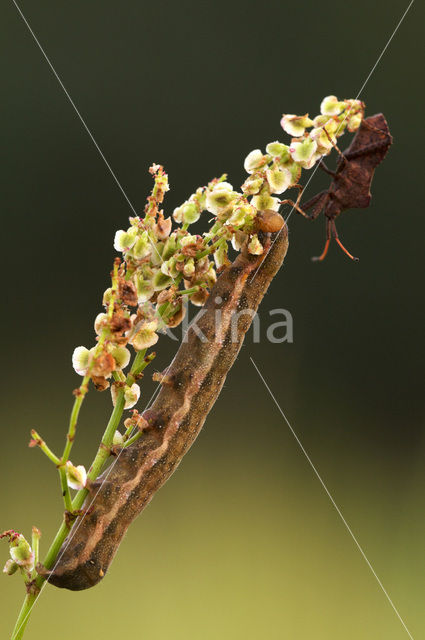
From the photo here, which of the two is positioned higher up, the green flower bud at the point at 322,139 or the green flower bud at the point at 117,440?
the green flower bud at the point at 322,139

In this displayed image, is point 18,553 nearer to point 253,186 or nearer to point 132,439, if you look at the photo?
point 132,439

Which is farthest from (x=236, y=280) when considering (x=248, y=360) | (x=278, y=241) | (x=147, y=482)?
(x=248, y=360)

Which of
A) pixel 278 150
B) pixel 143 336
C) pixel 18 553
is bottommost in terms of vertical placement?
pixel 18 553

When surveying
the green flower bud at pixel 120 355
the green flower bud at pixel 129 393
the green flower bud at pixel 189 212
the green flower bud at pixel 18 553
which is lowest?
the green flower bud at pixel 18 553

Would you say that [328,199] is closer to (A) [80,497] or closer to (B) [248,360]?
(A) [80,497]

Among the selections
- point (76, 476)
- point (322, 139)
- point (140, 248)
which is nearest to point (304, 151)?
point (322, 139)

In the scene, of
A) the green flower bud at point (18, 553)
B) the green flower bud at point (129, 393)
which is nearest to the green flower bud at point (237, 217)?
the green flower bud at point (129, 393)

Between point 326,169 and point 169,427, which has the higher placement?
point 326,169

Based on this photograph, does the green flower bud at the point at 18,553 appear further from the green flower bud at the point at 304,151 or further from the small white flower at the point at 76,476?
the green flower bud at the point at 304,151
